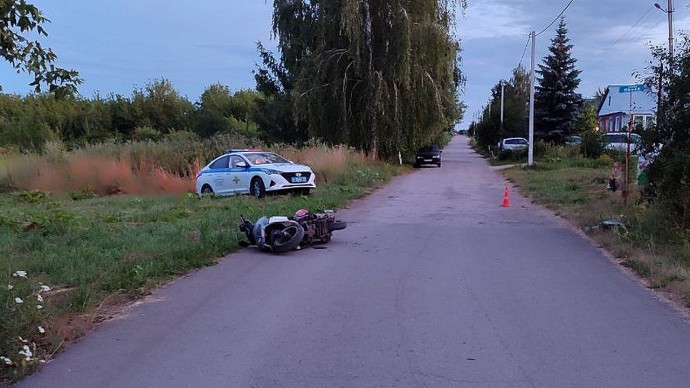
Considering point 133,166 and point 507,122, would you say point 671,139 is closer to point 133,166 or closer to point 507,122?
point 133,166

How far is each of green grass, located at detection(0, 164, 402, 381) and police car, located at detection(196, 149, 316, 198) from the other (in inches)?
61.5

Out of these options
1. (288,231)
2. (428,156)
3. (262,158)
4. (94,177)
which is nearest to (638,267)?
(288,231)

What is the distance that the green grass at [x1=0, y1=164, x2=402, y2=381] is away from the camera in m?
5.98

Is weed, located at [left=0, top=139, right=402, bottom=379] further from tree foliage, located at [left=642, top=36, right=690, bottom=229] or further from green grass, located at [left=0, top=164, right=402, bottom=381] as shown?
tree foliage, located at [left=642, top=36, right=690, bottom=229]

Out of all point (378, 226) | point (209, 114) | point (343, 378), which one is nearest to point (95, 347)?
point (343, 378)

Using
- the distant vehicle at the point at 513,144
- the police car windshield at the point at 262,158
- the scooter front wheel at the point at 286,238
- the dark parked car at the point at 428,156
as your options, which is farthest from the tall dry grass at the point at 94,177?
the distant vehicle at the point at 513,144

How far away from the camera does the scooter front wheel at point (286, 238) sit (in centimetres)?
1095

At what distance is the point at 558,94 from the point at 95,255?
47.4 meters

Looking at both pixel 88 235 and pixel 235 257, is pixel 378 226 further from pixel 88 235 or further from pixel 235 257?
pixel 88 235

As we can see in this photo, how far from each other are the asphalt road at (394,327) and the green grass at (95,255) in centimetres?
35

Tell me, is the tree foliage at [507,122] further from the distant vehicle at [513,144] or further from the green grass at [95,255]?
the green grass at [95,255]

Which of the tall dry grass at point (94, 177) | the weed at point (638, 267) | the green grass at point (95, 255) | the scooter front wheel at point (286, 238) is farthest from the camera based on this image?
the tall dry grass at point (94, 177)

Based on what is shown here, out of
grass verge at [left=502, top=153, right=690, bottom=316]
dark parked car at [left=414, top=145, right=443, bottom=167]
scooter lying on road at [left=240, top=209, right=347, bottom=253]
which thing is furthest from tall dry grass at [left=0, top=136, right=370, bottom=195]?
scooter lying on road at [left=240, top=209, right=347, bottom=253]

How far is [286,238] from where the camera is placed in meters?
11.0
